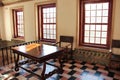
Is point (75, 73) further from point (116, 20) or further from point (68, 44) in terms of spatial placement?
point (116, 20)

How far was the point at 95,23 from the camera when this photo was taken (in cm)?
403

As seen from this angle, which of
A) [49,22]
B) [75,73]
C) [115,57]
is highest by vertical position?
[49,22]

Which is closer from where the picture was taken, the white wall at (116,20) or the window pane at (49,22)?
the white wall at (116,20)

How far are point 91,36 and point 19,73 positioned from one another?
101 inches

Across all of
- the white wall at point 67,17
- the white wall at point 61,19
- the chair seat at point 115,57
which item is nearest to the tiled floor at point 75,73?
the chair seat at point 115,57

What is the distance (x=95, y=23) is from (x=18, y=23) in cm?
415

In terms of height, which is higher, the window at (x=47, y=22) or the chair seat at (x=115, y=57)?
the window at (x=47, y=22)

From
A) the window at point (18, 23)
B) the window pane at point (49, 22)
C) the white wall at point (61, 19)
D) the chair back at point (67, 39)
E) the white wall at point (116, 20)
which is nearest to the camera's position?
the white wall at point (116, 20)

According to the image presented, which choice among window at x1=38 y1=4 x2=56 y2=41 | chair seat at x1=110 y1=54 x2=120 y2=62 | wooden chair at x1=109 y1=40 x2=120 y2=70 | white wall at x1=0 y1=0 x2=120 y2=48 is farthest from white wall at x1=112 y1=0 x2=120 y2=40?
window at x1=38 y1=4 x2=56 y2=41

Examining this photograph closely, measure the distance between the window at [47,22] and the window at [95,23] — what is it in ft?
4.32

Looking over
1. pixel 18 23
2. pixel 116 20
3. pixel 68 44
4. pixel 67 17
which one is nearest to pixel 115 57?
pixel 116 20

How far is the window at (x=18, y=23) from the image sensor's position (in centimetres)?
627

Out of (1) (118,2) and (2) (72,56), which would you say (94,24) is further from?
(2) (72,56)

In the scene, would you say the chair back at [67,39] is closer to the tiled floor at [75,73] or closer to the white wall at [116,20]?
the tiled floor at [75,73]
